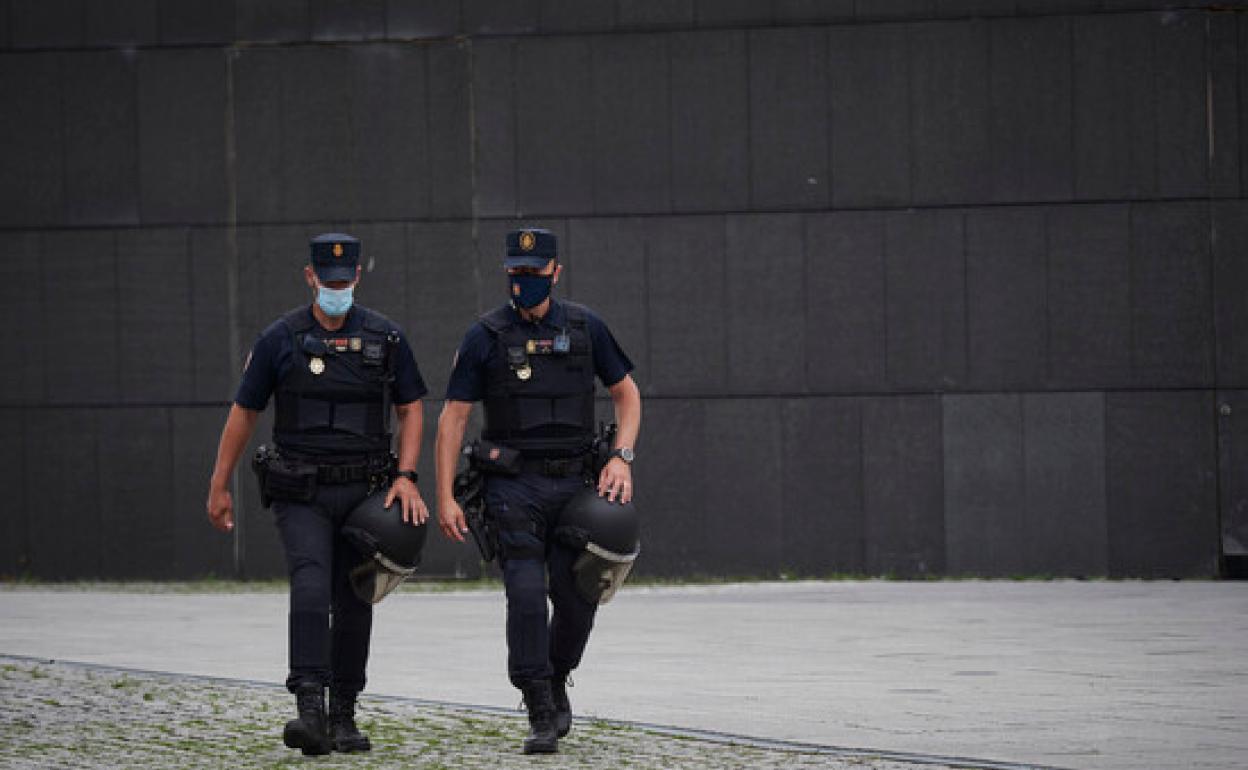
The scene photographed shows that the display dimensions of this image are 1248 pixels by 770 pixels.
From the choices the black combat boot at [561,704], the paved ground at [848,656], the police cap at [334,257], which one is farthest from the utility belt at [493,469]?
the paved ground at [848,656]

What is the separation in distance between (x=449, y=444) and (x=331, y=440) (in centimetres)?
47

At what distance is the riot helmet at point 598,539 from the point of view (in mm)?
9680

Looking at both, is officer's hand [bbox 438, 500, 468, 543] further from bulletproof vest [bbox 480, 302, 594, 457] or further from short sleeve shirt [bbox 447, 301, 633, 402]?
short sleeve shirt [bbox 447, 301, 633, 402]

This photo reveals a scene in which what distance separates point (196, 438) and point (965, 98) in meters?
6.59

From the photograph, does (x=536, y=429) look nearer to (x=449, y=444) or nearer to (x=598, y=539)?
(x=449, y=444)

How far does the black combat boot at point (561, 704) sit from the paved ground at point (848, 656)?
0.68 metres

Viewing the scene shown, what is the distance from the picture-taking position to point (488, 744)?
966 cm

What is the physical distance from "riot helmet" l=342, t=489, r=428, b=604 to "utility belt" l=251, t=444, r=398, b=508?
11 cm

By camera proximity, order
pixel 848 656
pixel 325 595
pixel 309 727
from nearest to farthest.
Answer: pixel 309 727 < pixel 325 595 < pixel 848 656

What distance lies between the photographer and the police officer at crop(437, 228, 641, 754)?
977 centimetres

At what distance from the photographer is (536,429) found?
32.3ft

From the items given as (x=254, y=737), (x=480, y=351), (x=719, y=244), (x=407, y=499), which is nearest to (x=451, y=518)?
(x=407, y=499)

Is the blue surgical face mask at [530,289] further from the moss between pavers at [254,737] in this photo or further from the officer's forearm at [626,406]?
the moss between pavers at [254,737]

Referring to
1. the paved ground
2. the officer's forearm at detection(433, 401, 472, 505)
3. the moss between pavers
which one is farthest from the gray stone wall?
the officer's forearm at detection(433, 401, 472, 505)
